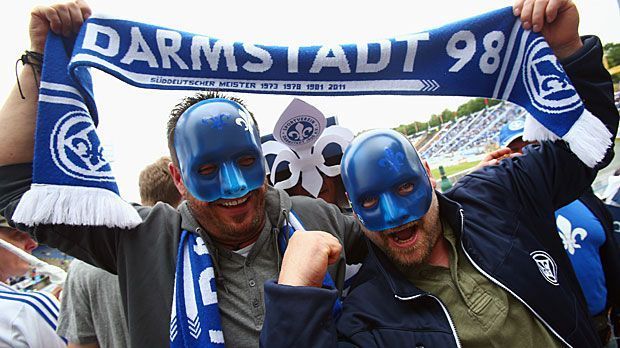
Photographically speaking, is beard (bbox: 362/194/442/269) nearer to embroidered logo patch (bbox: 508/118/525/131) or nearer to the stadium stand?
embroidered logo patch (bbox: 508/118/525/131)

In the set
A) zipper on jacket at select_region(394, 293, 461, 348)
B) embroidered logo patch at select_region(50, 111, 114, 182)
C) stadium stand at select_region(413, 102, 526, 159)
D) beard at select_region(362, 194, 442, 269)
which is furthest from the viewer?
stadium stand at select_region(413, 102, 526, 159)

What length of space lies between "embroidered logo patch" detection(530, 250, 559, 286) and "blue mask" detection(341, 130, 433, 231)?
0.45m

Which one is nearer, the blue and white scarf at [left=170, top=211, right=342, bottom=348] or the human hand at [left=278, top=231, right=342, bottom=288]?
the human hand at [left=278, top=231, right=342, bottom=288]

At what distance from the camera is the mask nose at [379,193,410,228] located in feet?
4.84

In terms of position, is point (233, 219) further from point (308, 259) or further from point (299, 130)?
point (299, 130)

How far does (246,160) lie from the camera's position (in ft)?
5.19

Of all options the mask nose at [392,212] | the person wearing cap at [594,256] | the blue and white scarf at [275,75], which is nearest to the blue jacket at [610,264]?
the person wearing cap at [594,256]

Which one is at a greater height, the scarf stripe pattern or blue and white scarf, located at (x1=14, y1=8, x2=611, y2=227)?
blue and white scarf, located at (x1=14, y1=8, x2=611, y2=227)

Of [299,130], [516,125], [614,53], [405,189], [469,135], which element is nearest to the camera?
[405,189]

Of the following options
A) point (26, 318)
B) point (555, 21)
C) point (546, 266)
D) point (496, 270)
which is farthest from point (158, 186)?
point (555, 21)

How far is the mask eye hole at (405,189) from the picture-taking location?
1517 mm

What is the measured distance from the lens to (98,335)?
1.82 meters

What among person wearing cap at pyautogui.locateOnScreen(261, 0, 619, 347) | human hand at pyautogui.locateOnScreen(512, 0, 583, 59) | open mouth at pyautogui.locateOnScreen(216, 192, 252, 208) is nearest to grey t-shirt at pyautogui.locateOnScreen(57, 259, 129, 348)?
open mouth at pyautogui.locateOnScreen(216, 192, 252, 208)

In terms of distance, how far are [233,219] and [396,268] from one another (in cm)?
67
